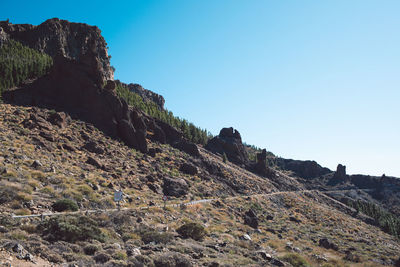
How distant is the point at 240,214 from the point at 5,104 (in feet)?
148

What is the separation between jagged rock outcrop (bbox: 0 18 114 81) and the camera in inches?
3770

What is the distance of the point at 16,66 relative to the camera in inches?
2218

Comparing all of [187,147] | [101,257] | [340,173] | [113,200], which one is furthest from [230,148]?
[340,173]

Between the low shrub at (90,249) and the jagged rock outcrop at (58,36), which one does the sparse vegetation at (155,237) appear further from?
the jagged rock outcrop at (58,36)

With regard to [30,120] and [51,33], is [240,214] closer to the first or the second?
[30,120]

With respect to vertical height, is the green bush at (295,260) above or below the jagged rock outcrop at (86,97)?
below

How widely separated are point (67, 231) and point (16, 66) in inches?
2505

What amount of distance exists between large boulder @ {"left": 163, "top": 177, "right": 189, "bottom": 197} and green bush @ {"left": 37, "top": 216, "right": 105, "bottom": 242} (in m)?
25.0

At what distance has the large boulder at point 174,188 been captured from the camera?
37.9m

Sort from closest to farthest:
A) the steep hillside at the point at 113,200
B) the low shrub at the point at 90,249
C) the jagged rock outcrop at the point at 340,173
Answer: the low shrub at the point at 90,249
the steep hillside at the point at 113,200
the jagged rock outcrop at the point at 340,173

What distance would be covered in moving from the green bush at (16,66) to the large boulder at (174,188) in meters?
37.0

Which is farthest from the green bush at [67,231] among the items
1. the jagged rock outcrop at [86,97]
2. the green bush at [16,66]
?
the green bush at [16,66]

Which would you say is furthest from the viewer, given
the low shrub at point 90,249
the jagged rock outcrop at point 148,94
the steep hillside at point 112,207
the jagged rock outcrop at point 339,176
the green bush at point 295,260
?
the jagged rock outcrop at point 148,94

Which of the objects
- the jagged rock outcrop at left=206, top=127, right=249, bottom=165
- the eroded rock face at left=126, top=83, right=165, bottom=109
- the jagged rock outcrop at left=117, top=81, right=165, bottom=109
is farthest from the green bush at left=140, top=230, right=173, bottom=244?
the eroded rock face at left=126, top=83, right=165, bottom=109
